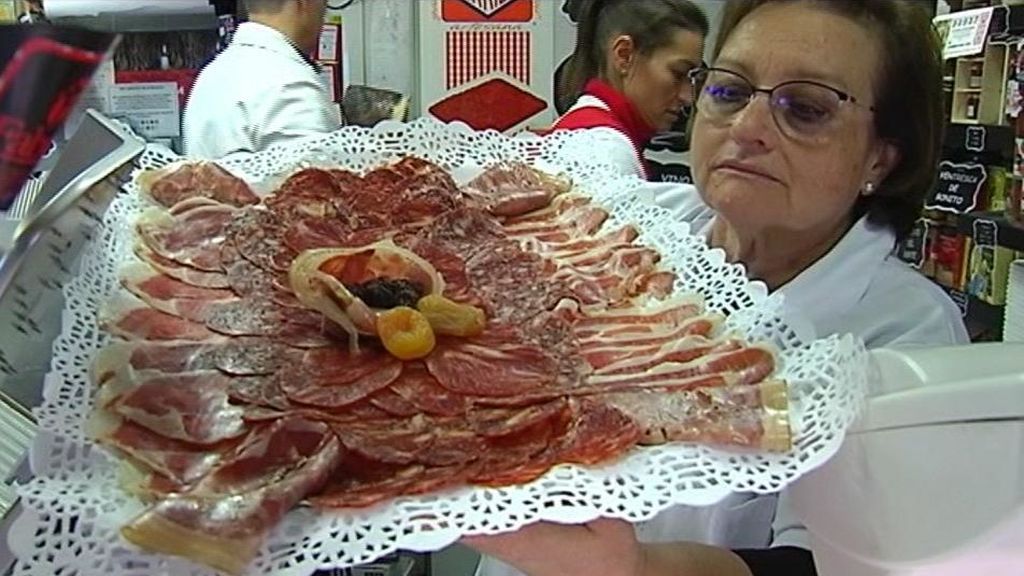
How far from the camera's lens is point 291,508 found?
1.48ft

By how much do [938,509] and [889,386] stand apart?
0.18ft

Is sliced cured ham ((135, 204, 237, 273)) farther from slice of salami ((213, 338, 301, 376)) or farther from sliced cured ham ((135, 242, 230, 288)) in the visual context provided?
slice of salami ((213, 338, 301, 376))

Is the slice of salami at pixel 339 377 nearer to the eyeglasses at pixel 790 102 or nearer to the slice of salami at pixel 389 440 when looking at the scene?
the slice of salami at pixel 389 440

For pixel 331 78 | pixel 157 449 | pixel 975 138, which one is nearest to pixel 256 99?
pixel 331 78

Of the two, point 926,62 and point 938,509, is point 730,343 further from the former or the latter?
point 926,62

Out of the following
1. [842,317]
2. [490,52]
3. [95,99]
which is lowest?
[842,317]

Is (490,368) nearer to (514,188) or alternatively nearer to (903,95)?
(514,188)

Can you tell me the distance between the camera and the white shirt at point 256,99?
3.80 ft

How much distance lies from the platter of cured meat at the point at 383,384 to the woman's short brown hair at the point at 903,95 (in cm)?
21

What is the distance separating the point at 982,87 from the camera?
186cm

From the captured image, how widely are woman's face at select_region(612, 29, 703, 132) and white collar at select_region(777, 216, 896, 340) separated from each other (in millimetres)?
753

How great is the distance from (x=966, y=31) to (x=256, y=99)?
43.7 inches

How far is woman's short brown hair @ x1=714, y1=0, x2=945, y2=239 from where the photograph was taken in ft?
A: 2.99

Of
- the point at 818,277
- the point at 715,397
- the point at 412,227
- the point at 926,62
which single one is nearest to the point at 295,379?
the point at 715,397
